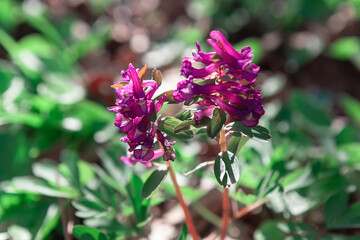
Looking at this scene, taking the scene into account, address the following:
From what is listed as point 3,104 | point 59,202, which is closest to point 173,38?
point 3,104

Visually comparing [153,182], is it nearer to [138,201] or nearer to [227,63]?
[138,201]

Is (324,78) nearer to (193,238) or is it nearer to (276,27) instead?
(276,27)

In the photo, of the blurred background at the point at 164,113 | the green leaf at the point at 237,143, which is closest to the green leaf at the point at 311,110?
the blurred background at the point at 164,113

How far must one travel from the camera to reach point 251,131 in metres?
0.97

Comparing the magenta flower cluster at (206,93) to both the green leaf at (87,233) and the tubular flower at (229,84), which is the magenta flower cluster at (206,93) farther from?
the green leaf at (87,233)

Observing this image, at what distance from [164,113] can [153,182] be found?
1.10 metres

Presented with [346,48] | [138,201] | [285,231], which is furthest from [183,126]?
[346,48]

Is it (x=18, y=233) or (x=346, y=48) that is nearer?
(x=18, y=233)

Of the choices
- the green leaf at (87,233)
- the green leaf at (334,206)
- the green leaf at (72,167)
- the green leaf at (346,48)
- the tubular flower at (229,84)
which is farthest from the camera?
the green leaf at (346,48)

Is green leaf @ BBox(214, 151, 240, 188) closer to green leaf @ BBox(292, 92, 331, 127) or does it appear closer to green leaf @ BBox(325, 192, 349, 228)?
green leaf @ BBox(325, 192, 349, 228)

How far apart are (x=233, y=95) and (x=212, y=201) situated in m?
0.84

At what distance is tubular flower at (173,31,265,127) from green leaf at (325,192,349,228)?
22.6 inches

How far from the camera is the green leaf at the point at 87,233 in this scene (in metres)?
1.13

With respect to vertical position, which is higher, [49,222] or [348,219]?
[49,222]
